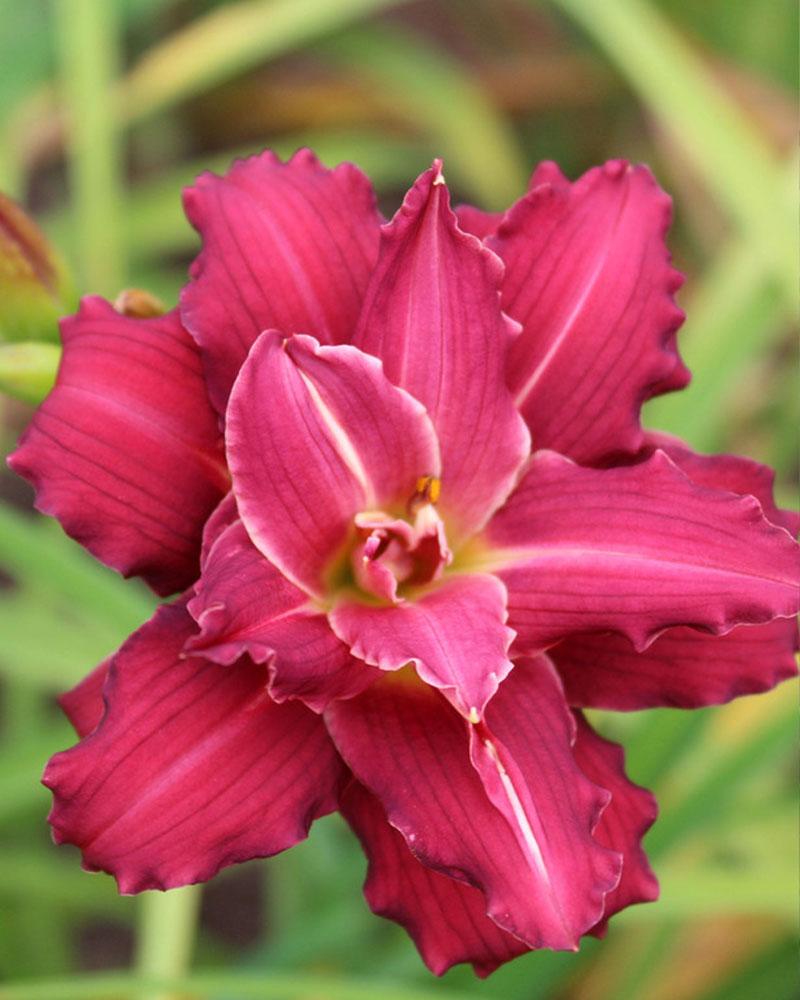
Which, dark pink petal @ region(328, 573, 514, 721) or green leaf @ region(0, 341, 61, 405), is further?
green leaf @ region(0, 341, 61, 405)

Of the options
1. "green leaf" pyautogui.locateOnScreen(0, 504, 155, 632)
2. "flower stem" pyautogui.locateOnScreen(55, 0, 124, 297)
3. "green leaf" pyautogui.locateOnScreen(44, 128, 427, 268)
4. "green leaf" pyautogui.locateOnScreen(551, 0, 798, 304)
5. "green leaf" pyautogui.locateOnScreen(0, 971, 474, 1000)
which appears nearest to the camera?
"green leaf" pyautogui.locateOnScreen(0, 971, 474, 1000)

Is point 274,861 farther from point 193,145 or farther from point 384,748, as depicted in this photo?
point 193,145

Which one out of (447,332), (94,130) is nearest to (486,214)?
(447,332)

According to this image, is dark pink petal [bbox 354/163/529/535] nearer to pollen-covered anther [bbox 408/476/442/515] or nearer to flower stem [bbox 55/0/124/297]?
pollen-covered anther [bbox 408/476/442/515]

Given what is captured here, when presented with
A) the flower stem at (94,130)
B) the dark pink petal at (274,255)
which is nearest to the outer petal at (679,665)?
the dark pink petal at (274,255)

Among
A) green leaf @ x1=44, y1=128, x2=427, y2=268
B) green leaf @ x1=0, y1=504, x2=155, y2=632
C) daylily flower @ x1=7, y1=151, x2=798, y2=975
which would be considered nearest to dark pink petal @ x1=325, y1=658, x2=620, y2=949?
daylily flower @ x1=7, y1=151, x2=798, y2=975

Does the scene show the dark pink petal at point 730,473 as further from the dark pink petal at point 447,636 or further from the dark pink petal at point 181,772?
the dark pink petal at point 181,772

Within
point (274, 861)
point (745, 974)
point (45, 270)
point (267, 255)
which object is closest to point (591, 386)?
point (267, 255)
